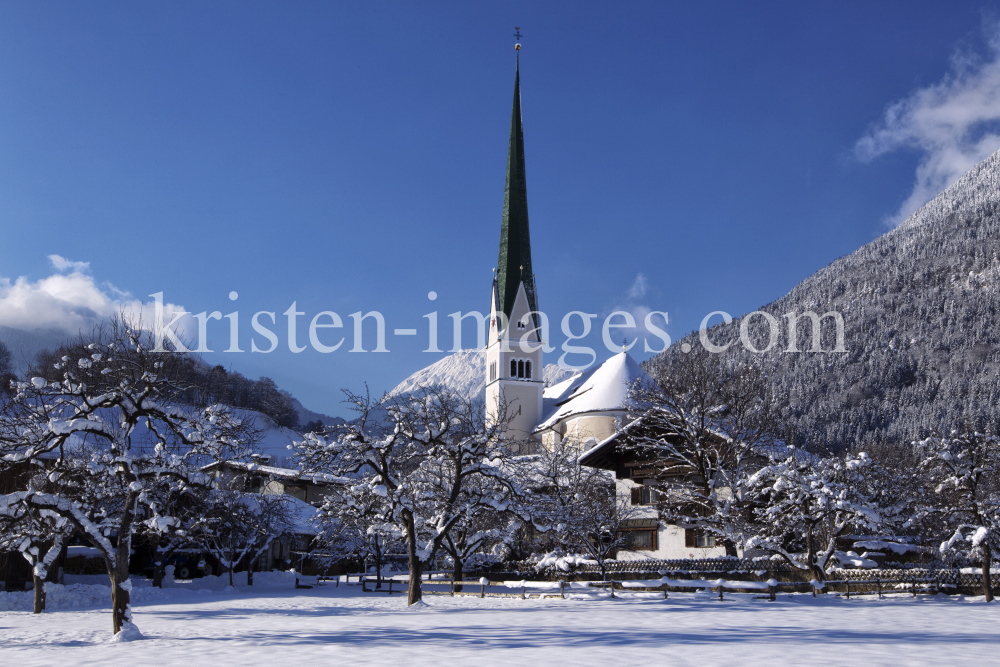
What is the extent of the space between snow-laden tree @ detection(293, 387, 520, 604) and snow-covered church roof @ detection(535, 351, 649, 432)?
39.5m

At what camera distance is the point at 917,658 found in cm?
1027

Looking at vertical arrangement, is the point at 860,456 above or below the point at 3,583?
above

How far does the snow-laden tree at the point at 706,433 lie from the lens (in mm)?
29094

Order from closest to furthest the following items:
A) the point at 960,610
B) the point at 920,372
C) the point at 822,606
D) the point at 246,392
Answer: the point at 960,610, the point at 822,606, the point at 246,392, the point at 920,372

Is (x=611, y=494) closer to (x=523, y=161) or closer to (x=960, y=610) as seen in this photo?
(x=960, y=610)

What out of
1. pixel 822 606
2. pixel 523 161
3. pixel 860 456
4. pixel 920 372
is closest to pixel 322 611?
pixel 822 606

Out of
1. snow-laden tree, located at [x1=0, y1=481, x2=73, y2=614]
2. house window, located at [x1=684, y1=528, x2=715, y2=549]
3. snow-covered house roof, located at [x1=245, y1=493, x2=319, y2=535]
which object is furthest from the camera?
snow-covered house roof, located at [x1=245, y1=493, x2=319, y2=535]

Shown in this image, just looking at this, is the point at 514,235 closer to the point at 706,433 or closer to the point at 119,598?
the point at 706,433

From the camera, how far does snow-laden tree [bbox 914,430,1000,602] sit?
20.2 metres

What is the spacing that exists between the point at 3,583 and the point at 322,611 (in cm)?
1585

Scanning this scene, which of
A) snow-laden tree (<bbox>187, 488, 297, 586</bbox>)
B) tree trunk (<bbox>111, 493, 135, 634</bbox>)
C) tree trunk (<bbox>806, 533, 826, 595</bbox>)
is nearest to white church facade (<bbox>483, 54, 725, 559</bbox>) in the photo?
snow-laden tree (<bbox>187, 488, 297, 586</bbox>)

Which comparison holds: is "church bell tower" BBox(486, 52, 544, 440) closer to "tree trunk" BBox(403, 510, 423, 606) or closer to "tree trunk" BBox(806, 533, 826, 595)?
"tree trunk" BBox(806, 533, 826, 595)

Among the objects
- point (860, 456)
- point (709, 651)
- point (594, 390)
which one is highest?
point (594, 390)

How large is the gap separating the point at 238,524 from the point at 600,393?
4005cm
